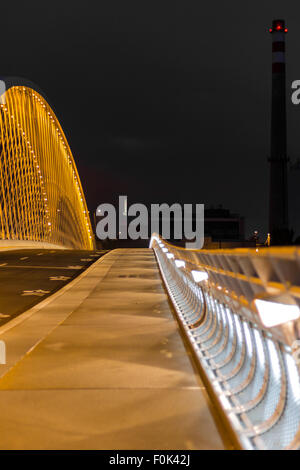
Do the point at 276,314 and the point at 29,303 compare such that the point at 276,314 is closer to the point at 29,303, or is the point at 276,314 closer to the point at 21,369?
the point at 21,369

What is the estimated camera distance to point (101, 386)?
26.1 ft

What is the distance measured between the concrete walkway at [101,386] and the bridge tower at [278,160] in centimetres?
8687

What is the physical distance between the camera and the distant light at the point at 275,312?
4395mm

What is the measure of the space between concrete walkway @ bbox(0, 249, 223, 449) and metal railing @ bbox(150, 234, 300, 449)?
0.33 meters

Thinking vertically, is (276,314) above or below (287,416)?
above

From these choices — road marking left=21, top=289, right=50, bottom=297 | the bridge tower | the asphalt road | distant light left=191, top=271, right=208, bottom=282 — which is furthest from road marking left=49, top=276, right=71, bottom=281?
the bridge tower

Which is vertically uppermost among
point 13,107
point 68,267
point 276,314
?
point 13,107

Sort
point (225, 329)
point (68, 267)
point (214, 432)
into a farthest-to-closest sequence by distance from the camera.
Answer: point (68, 267)
point (225, 329)
point (214, 432)

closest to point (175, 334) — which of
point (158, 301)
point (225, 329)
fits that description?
point (225, 329)

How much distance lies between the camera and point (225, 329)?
8.73 meters

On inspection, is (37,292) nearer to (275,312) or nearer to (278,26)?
(275,312)

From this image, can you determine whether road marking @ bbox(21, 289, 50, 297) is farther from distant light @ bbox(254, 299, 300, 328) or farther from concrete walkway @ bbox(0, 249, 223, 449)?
A: distant light @ bbox(254, 299, 300, 328)
